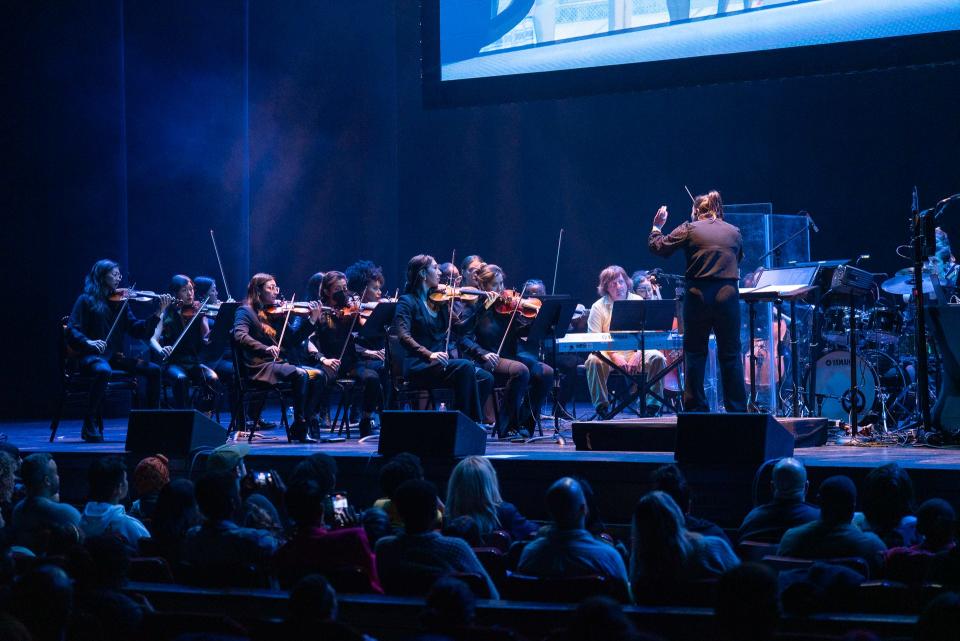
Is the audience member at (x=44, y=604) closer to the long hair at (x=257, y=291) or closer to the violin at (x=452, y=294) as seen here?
the violin at (x=452, y=294)

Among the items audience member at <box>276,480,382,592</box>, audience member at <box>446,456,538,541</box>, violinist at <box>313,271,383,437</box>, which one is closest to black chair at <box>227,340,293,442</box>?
violinist at <box>313,271,383,437</box>

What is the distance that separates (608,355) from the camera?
10195mm

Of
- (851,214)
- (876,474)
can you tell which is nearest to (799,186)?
(851,214)

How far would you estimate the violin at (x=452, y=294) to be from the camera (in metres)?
8.64

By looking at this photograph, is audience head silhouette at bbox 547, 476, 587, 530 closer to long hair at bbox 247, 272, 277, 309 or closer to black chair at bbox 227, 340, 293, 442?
black chair at bbox 227, 340, 293, 442

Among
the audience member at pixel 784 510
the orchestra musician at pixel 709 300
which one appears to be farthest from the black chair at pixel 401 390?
the audience member at pixel 784 510

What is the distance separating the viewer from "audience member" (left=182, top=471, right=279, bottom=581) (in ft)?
13.4

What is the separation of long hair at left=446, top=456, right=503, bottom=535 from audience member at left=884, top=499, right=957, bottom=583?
1572 millimetres

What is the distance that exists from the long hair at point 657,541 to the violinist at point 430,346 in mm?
4547

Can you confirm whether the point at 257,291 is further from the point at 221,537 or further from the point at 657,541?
the point at 657,541

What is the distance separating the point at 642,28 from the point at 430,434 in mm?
6273

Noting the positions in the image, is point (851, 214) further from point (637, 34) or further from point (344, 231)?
point (344, 231)

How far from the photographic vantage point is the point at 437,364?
27.2 feet

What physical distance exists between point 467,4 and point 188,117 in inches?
129
